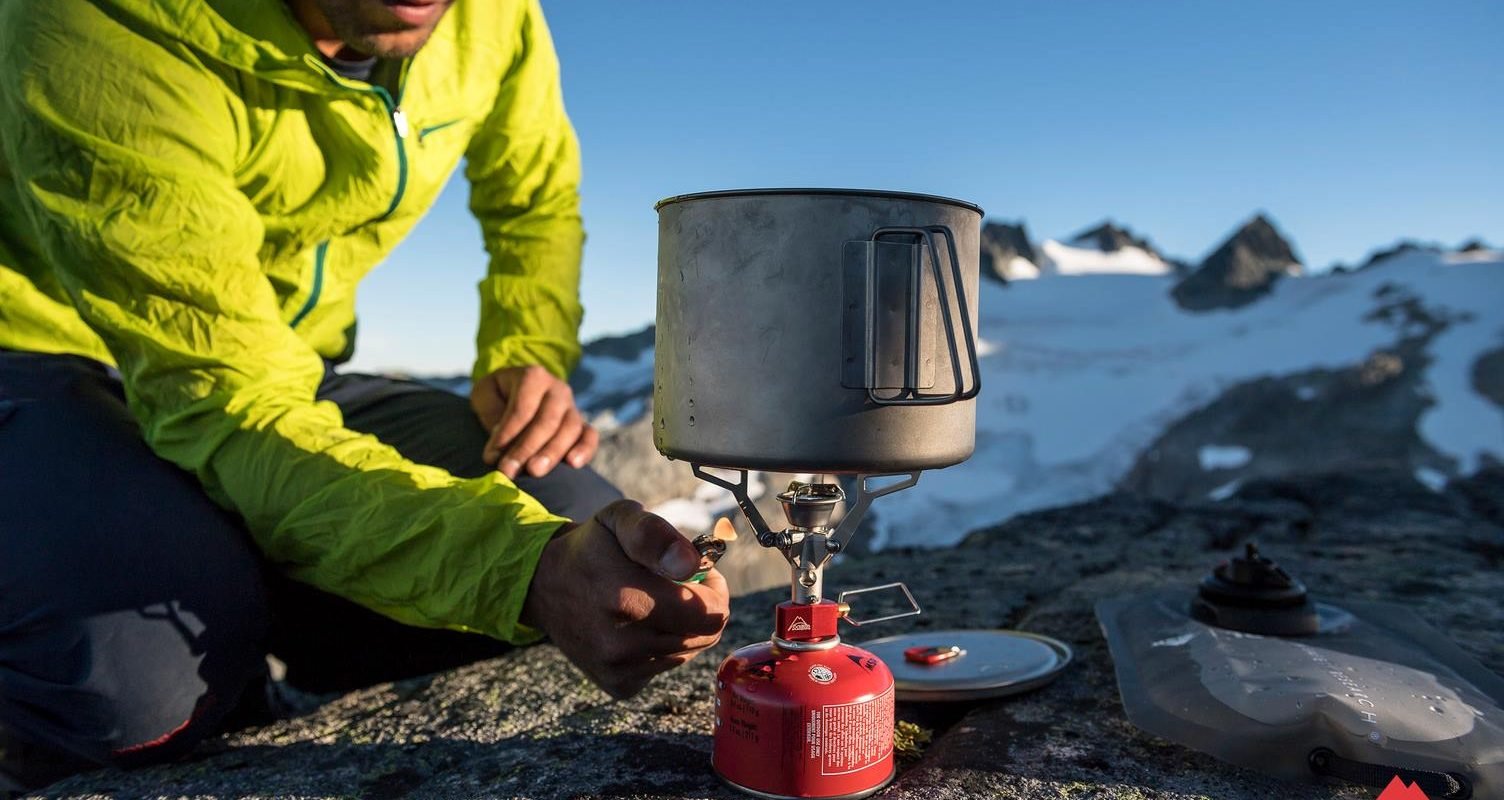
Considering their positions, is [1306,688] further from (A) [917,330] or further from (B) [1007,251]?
(B) [1007,251]

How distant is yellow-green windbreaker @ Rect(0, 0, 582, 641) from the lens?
128 centimetres

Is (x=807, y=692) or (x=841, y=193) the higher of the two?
(x=841, y=193)

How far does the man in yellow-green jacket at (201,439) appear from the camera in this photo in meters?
1.24

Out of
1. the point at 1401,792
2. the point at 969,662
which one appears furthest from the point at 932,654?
the point at 1401,792

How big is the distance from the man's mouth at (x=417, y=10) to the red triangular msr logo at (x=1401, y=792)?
1.67 meters

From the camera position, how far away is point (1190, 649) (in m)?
1.47

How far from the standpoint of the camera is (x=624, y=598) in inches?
43.7

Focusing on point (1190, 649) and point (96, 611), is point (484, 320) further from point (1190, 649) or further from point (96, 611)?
point (1190, 649)

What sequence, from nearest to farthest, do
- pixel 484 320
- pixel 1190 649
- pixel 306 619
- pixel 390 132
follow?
pixel 1190 649 → pixel 390 132 → pixel 306 619 → pixel 484 320

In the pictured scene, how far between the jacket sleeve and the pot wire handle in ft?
3.91

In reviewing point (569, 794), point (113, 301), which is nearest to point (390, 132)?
point (113, 301)

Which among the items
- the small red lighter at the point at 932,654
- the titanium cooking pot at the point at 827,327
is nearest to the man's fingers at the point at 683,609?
the titanium cooking pot at the point at 827,327

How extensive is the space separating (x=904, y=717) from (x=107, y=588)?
45.6 inches

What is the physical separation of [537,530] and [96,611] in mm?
677
